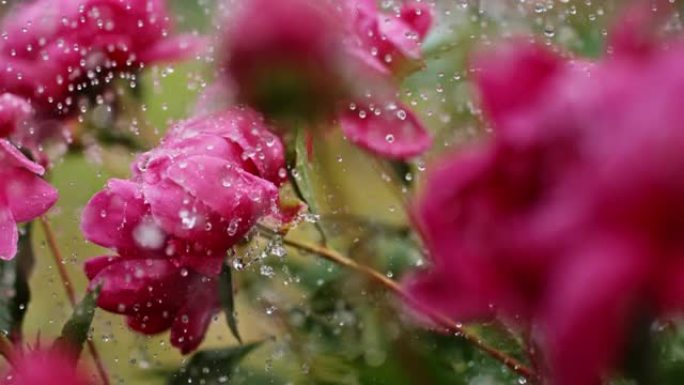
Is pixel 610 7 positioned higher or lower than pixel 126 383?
higher

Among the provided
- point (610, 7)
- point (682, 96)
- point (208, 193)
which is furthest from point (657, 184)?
point (610, 7)

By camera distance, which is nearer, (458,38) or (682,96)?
(682,96)

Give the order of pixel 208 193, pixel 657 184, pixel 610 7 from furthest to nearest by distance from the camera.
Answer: pixel 610 7 < pixel 208 193 < pixel 657 184

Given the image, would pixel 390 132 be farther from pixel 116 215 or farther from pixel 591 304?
pixel 591 304

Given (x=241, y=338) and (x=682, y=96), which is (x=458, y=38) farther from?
(x=682, y=96)

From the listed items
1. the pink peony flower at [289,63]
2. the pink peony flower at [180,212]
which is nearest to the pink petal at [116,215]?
the pink peony flower at [180,212]

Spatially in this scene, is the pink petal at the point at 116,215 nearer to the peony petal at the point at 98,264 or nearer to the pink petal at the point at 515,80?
the peony petal at the point at 98,264

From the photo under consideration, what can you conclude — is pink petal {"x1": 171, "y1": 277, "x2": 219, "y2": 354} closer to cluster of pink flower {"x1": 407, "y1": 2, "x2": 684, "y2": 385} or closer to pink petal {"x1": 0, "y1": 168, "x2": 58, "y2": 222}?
pink petal {"x1": 0, "y1": 168, "x2": 58, "y2": 222}
